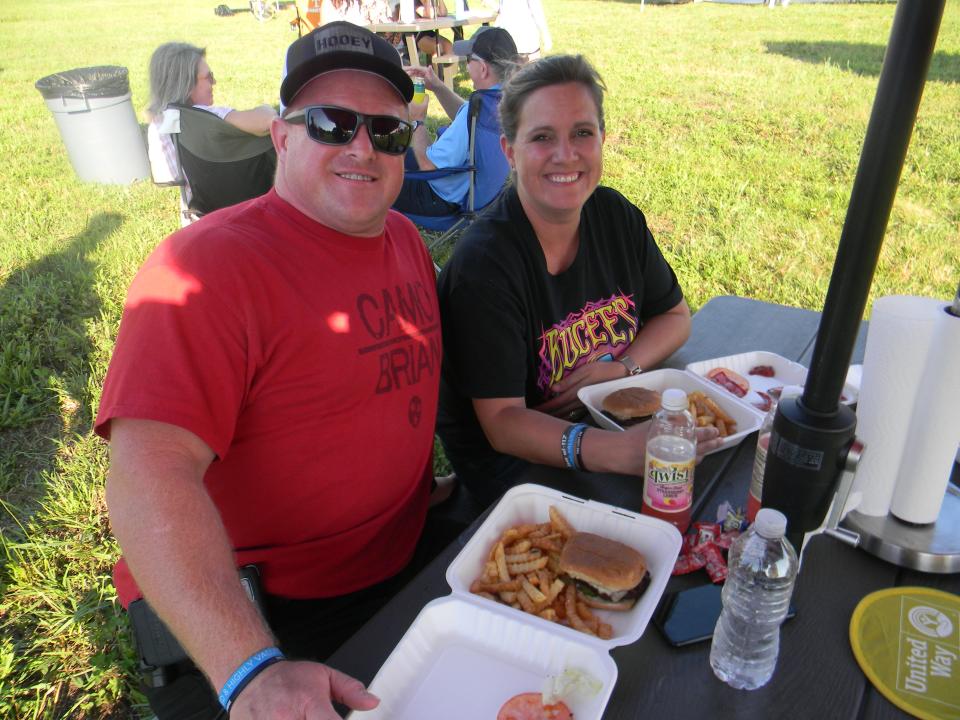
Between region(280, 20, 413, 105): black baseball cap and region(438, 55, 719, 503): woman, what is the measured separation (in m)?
0.56

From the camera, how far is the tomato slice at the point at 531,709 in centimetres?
113

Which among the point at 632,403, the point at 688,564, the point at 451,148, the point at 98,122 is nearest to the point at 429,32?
the point at 98,122

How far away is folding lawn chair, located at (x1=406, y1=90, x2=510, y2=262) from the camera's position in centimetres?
482

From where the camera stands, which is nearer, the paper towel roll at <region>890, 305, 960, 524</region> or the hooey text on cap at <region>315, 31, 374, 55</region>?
the paper towel roll at <region>890, 305, 960, 524</region>

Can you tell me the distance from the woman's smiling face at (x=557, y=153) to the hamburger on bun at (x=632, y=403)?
24.9 inches

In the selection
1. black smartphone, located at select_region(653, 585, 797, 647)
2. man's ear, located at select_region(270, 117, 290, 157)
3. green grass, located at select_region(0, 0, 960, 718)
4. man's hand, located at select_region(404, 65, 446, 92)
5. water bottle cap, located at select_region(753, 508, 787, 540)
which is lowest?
green grass, located at select_region(0, 0, 960, 718)

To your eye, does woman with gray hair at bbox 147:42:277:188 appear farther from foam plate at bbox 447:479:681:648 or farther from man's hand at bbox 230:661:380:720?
man's hand at bbox 230:661:380:720

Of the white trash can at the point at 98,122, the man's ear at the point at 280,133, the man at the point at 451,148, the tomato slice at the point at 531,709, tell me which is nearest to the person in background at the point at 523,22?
the man at the point at 451,148

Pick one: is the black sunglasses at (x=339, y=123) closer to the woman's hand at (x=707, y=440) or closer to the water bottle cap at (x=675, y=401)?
the water bottle cap at (x=675, y=401)

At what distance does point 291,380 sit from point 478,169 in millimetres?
3699

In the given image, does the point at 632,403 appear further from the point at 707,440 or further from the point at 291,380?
the point at 291,380

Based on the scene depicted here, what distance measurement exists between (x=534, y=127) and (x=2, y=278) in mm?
4871

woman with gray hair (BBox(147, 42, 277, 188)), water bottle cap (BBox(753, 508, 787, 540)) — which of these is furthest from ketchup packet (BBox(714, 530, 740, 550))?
woman with gray hair (BBox(147, 42, 277, 188))

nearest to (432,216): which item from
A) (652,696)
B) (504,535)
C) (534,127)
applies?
(534,127)
